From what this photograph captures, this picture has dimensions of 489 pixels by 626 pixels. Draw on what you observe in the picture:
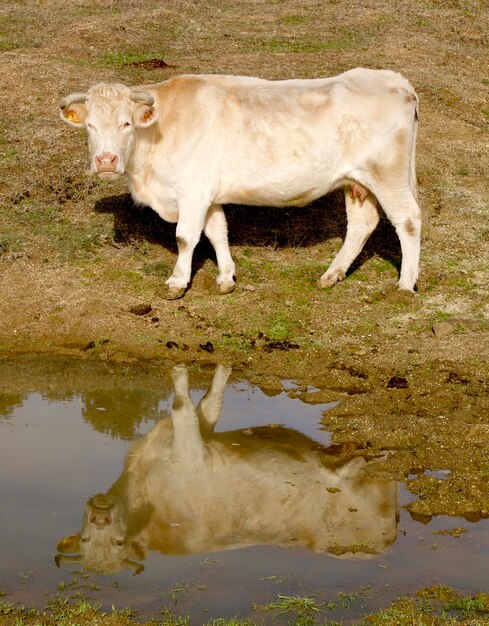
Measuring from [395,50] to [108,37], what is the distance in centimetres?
543

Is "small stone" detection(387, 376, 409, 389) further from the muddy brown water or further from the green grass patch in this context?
the green grass patch

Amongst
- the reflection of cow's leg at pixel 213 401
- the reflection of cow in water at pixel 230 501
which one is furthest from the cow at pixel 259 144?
the reflection of cow in water at pixel 230 501

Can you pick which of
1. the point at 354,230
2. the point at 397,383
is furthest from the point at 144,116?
the point at 397,383

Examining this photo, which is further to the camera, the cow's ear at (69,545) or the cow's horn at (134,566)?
the cow's ear at (69,545)

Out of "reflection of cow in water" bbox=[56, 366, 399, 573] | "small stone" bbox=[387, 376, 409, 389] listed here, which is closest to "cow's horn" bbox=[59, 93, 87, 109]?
"reflection of cow in water" bbox=[56, 366, 399, 573]

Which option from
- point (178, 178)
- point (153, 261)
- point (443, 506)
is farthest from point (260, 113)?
point (443, 506)

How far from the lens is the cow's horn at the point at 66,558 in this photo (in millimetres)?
6488

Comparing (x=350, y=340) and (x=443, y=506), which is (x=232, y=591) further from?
(x=350, y=340)

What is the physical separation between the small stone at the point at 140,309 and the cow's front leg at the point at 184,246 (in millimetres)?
355

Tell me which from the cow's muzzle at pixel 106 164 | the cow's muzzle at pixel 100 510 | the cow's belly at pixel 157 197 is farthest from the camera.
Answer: the cow's belly at pixel 157 197

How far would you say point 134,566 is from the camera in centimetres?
649

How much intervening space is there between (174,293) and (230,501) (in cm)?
433

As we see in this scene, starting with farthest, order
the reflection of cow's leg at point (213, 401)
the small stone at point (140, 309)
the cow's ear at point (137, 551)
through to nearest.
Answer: the small stone at point (140, 309)
the reflection of cow's leg at point (213, 401)
the cow's ear at point (137, 551)

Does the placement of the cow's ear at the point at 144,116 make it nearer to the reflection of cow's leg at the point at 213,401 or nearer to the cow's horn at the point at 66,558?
the reflection of cow's leg at the point at 213,401
